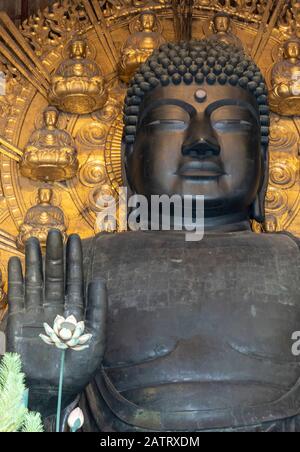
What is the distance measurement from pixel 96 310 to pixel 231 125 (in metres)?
1.23

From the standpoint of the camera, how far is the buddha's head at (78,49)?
4543 mm

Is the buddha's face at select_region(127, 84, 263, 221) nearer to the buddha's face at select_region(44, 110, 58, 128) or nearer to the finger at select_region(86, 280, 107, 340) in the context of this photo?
the buddha's face at select_region(44, 110, 58, 128)

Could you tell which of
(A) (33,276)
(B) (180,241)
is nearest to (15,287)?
(A) (33,276)

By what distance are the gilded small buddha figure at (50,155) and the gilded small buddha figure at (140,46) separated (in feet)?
1.21

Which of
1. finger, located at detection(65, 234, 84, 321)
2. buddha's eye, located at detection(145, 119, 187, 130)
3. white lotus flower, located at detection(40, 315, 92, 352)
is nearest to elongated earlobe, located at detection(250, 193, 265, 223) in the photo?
buddha's eye, located at detection(145, 119, 187, 130)

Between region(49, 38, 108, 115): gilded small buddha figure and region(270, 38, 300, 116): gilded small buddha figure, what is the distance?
2.32 feet

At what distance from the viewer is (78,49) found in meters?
4.55

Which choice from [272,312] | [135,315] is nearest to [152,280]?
[135,315]

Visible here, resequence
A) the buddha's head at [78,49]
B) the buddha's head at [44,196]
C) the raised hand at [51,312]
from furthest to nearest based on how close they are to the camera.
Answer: the buddha's head at [78,49] < the buddha's head at [44,196] < the raised hand at [51,312]

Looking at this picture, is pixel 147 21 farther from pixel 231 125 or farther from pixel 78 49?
pixel 231 125

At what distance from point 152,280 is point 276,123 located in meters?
1.32

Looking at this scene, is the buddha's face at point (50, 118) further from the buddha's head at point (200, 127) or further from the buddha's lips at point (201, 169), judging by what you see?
the buddha's lips at point (201, 169)

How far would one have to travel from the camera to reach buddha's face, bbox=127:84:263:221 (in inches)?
153

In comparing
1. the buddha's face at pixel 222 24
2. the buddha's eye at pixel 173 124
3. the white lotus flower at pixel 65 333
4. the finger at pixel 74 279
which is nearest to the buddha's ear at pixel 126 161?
the buddha's eye at pixel 173 124
